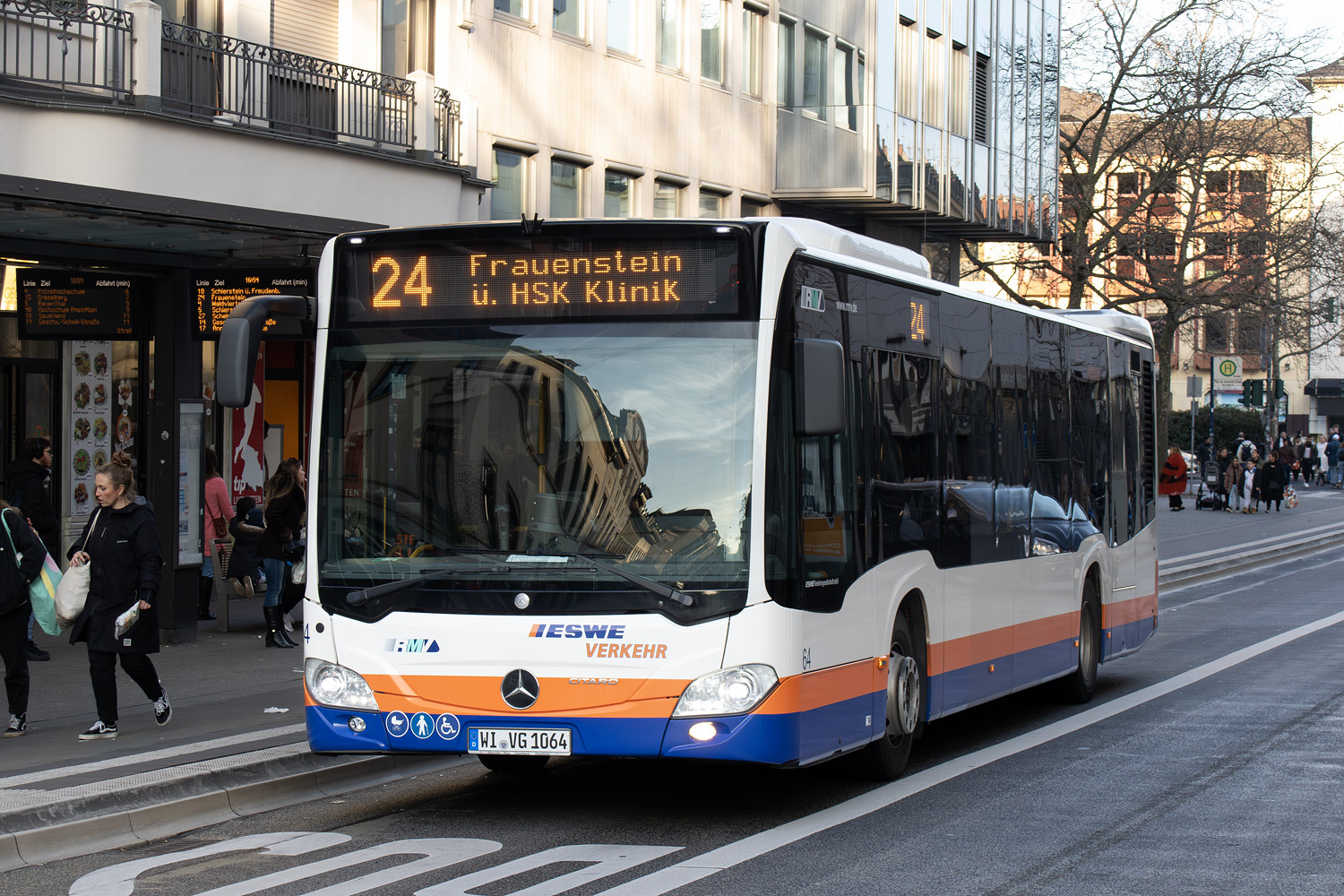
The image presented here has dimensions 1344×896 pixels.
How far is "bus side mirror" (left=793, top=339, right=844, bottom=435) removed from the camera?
7863 millimetres

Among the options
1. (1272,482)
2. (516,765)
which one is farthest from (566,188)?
(1272,482)

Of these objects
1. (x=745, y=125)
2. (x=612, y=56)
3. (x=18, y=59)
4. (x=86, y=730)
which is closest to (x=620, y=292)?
(x=86, y=730)

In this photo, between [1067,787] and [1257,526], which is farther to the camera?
[1257,526]

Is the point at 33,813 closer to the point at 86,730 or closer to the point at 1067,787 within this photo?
the point at 86,730

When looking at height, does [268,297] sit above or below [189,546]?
above

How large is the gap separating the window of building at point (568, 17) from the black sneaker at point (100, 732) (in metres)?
15.0

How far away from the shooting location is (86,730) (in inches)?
425

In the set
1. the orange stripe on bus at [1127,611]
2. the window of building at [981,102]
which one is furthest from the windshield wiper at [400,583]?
the window of building at [981,102]

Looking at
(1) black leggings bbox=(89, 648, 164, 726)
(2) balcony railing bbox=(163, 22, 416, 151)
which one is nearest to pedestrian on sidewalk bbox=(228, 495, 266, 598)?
(2) balcony railing bbox=(163, 22, 416, 151)

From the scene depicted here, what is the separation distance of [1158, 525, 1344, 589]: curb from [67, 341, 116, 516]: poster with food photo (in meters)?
12.7

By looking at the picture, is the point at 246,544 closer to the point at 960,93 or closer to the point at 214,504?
the point at 214,504

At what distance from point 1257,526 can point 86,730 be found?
32.4 metres

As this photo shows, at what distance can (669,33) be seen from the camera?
26.5m

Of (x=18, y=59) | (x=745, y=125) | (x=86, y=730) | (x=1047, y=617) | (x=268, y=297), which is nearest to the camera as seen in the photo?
(x=268, y=297)
